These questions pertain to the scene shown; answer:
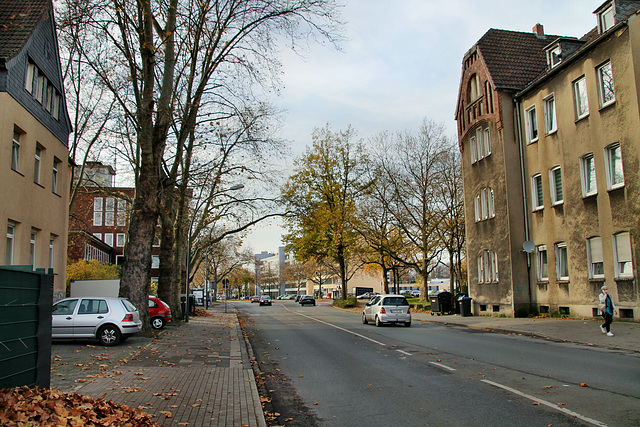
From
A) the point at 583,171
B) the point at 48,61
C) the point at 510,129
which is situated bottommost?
the point at 583,171

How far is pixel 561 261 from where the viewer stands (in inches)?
915

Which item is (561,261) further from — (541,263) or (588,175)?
(588,175)

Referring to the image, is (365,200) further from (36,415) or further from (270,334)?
(36,415)

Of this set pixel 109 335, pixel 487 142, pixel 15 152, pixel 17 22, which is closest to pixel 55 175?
pixel 15 152

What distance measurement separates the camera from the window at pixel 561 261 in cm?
2295

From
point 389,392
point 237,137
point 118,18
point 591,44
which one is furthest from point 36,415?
point 237,137

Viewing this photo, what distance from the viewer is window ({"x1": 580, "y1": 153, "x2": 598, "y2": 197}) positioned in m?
21.1

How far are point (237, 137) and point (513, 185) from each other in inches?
571

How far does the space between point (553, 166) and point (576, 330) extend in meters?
8.56

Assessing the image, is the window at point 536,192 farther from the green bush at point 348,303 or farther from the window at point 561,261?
the green bush at point 348,303

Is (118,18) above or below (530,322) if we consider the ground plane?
above

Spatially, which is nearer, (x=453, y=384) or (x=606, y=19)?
(x=453, y=384)

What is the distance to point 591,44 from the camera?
805 inches

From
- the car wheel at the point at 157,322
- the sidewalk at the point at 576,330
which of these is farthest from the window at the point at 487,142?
the car wheel at the point at 157,322
